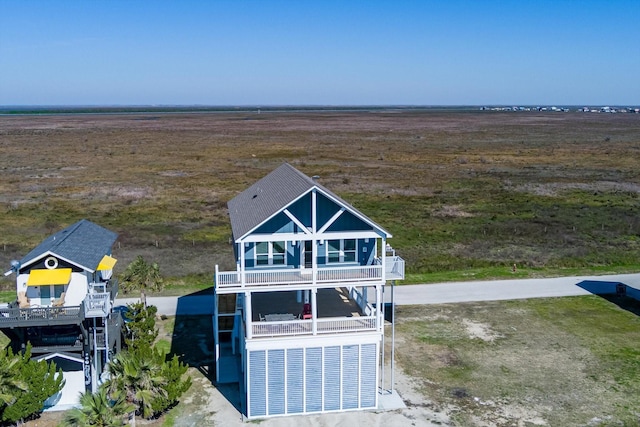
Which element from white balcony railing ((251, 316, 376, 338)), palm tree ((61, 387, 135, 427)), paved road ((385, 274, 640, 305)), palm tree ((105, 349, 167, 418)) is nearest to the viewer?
palm tree ((61, 387, 135, 427))

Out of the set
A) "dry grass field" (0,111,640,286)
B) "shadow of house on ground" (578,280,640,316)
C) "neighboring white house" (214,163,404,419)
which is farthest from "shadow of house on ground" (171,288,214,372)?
"shadow of house on ground" (578,280,640,316)

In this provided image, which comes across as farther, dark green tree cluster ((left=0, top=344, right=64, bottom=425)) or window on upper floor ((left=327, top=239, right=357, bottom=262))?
window on upper floor ((left=327, top=239, right=357, bottom=262))

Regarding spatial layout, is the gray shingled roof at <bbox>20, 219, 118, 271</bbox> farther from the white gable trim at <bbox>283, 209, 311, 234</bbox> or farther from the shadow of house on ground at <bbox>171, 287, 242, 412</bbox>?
the white gable trim at <bbox>283, 209, 311, 234</bbox>

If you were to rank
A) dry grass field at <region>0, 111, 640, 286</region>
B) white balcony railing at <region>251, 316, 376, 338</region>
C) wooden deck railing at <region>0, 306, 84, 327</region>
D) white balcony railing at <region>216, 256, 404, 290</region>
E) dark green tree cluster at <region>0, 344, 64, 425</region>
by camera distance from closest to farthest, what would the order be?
dark green tree cluster at <region>0, 344, 64, 425</region>
wooden deck railing at <region>0, 306, 84, 327</region>
white balcony railing at <region>251, 316, 376, 338</region>
white balcony railing at <region>216, 256, 404, 290</region>
dry grass field at <region>0, 111, 640, 286</region>

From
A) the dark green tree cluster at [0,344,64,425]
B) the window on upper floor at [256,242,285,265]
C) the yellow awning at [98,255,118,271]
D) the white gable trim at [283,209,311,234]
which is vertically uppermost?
the white gable trim at [283,209,311,234]

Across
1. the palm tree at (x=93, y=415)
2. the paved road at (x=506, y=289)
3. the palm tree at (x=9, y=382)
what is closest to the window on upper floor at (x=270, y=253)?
the palm tree at (x=93, y=415)

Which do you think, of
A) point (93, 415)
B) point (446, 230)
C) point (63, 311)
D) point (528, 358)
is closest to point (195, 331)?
point (63, 311)

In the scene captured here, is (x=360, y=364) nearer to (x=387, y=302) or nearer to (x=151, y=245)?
(x=387, y=302)

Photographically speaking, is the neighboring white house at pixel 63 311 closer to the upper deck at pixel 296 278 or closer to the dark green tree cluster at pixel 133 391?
the dark green tree cluster at pixel 133 391
